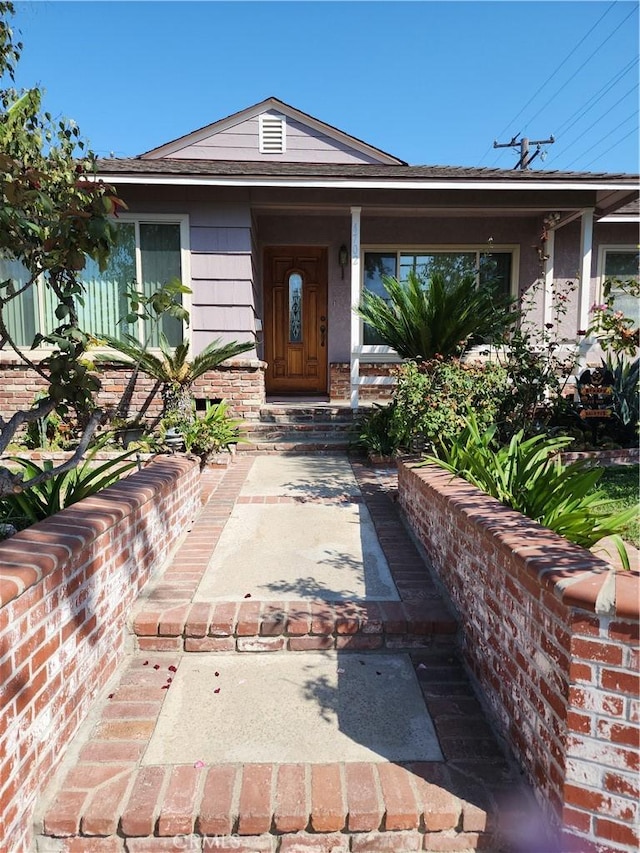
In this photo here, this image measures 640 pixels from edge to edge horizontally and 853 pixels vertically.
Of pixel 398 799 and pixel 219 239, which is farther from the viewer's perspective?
pixel 219 239

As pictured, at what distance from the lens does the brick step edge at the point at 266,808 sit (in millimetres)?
1562

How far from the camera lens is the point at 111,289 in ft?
24.7

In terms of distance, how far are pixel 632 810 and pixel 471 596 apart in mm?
1009

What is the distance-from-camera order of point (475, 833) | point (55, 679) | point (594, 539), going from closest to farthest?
point (475, 833)
point (55, 679)
point (594, 539)

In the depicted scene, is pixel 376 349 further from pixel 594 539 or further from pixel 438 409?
pixel 594 539

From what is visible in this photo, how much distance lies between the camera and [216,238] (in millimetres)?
7441

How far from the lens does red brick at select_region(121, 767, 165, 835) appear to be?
155 centimetres

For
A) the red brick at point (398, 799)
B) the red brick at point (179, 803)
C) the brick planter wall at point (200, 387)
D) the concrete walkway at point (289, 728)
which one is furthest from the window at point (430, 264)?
the red brick at point (179, 803)

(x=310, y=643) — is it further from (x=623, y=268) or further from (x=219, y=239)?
(x=623, y=268)

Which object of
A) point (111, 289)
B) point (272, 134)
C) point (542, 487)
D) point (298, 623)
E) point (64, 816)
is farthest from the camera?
point (272, 134)

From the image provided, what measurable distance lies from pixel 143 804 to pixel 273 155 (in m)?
9.75

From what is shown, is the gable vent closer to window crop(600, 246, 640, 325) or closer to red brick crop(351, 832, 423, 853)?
window crop(600, 246, 640, 325)

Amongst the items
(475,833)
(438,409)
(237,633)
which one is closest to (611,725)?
(475,833)
